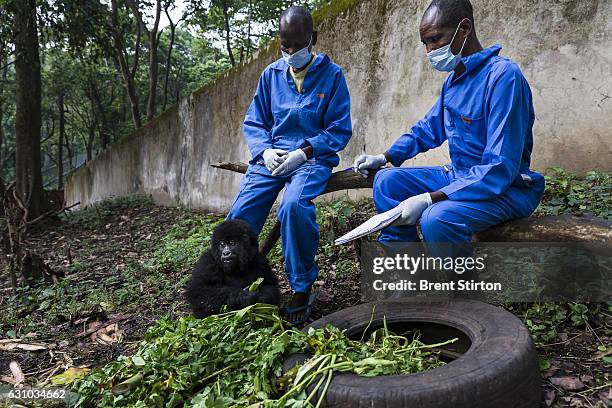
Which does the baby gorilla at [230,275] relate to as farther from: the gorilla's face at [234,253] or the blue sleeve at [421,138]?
the blue sleeve at [421,138]

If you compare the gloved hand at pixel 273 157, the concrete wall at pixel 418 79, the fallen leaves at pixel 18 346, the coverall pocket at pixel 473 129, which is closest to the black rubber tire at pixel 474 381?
the coverall pocket at pixel 473 129

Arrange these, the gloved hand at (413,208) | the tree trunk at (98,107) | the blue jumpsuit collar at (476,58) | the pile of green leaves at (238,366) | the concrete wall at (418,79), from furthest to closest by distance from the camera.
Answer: the tree trunk at (98,107) < the concrete wall at (418,79) < the blue jumpsuit collar at (476,58) < the gloved hand at (413,208) < the pile of green leaves at (238,366)

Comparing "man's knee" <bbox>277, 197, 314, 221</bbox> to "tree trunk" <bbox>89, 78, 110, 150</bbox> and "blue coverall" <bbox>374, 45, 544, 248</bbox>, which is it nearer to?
"blue coverall" <bbox>374, 45, 544, 248</bbox>

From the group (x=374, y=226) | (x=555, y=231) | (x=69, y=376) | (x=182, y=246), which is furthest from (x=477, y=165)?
(x=182, y=246)

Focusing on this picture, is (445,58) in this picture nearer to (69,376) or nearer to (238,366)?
(238,366)

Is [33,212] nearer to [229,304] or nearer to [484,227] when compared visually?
[229,304]

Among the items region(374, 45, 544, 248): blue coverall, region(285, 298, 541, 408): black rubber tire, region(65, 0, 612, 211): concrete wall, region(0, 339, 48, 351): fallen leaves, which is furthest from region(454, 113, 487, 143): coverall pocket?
region(0, 339, 48, 351): fallen leaves

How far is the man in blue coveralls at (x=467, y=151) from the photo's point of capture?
8.57 feet

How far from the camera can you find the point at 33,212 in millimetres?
10281

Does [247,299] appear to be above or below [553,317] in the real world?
above

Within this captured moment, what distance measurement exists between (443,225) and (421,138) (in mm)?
898

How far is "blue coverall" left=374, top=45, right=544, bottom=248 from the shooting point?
2607 millimetres

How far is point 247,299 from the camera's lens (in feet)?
9.64

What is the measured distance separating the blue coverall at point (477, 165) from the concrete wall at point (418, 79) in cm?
194
